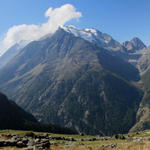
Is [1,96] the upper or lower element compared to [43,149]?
upper

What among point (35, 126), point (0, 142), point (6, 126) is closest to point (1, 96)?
point (6, 126)

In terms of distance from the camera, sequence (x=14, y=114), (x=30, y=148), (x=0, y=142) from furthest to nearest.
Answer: (x=14, y=114) < (x=0, y=142) < (x=30, y=148)

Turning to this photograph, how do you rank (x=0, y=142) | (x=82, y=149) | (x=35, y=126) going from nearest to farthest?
(x=0, y=142), (x=82, y=149), (x=35, y=126)

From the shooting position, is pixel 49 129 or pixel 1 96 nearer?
pixel 49 129

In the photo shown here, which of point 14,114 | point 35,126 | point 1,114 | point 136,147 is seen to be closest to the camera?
point 136,147

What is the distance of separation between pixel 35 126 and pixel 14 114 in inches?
1403

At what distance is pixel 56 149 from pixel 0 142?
824 centimetres

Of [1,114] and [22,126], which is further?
[1,114]

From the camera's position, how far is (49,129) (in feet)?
445

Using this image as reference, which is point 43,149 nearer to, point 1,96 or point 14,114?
point 14,114

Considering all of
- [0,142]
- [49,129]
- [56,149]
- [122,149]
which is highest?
[0,142]

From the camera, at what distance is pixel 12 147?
79.7 feet

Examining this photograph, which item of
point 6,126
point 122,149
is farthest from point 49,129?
point 122,149

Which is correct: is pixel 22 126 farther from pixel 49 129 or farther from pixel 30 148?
pixel 30 148
